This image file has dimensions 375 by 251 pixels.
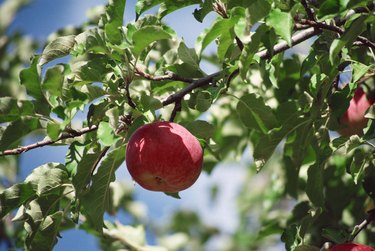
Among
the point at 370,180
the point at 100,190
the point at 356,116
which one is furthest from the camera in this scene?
the point at 356,116

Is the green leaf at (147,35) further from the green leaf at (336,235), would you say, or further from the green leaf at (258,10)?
the green leaf at (336,235)

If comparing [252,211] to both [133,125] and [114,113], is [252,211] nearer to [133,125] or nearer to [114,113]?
[133,125]

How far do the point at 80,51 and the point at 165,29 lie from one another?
23cm

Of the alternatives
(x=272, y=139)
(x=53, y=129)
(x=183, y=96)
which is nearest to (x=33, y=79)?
(x=53, y=129)

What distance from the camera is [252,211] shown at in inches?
148

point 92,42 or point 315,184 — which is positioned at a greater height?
point 92,42

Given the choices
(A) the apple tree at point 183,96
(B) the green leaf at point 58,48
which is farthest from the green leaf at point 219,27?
(B) the green leaf at point 58,48

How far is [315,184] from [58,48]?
0.89 m

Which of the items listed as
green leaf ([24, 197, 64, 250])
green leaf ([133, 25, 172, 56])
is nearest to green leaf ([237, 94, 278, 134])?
green leaf ([133, 25, 172, 56])

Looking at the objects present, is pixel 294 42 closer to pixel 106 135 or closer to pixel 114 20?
pixel 114 20

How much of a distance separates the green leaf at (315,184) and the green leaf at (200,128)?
33 centimetres

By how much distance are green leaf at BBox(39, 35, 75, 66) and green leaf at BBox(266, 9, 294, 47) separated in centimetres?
58

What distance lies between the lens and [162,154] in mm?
1775

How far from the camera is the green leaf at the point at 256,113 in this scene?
2113 millimetres
